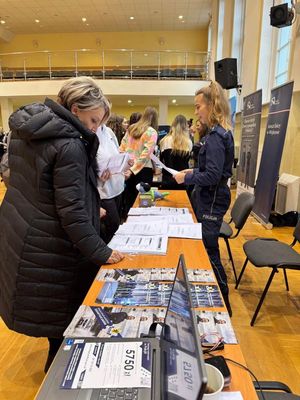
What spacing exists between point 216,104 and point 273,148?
2.31 metres

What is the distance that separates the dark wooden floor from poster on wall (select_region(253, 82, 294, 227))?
52.1 inches

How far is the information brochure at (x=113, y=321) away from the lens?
0.87 m

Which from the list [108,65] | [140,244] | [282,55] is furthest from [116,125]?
[108,65]

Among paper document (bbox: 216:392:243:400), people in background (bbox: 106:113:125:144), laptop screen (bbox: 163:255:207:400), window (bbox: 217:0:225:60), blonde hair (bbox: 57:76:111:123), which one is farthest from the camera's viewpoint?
window (bbox: 217:0:225:60)

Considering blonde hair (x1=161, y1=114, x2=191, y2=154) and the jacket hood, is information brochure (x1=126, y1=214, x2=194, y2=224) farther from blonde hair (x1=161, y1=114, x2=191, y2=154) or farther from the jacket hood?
blonde hair (x1=161, y1=114, x2=191, y2=154)

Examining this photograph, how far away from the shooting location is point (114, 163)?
1968 mm

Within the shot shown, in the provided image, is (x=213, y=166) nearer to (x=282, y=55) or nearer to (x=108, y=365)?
(x=108, y=365)

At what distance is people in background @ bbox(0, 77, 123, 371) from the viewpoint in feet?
3.71

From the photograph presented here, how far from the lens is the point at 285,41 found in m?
5.21

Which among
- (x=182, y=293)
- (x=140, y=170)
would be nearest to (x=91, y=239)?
(x=182, y=293)

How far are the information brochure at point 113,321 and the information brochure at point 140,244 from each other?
0.44 meters

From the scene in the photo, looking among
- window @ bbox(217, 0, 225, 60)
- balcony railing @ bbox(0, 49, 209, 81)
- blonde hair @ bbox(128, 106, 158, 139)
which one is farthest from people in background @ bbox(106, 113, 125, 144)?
balcony railing @ bbox(0, 49, 209, 81)

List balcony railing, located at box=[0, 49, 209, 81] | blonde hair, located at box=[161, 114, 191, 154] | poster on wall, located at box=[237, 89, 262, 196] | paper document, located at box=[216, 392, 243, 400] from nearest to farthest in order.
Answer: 1. paper document, located at box=[216, 392, 243, 400]
2. blonde hair, located at box=[161, 114, 191, 154]
3. poster on wall, located at box=[237, 89, 262, 196]
4. balcony railing, located at box=[0, 49, 209, 81]

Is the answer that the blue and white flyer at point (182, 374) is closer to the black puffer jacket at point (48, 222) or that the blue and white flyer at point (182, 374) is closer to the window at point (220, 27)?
the black puffer jacket at point (48, 222)
